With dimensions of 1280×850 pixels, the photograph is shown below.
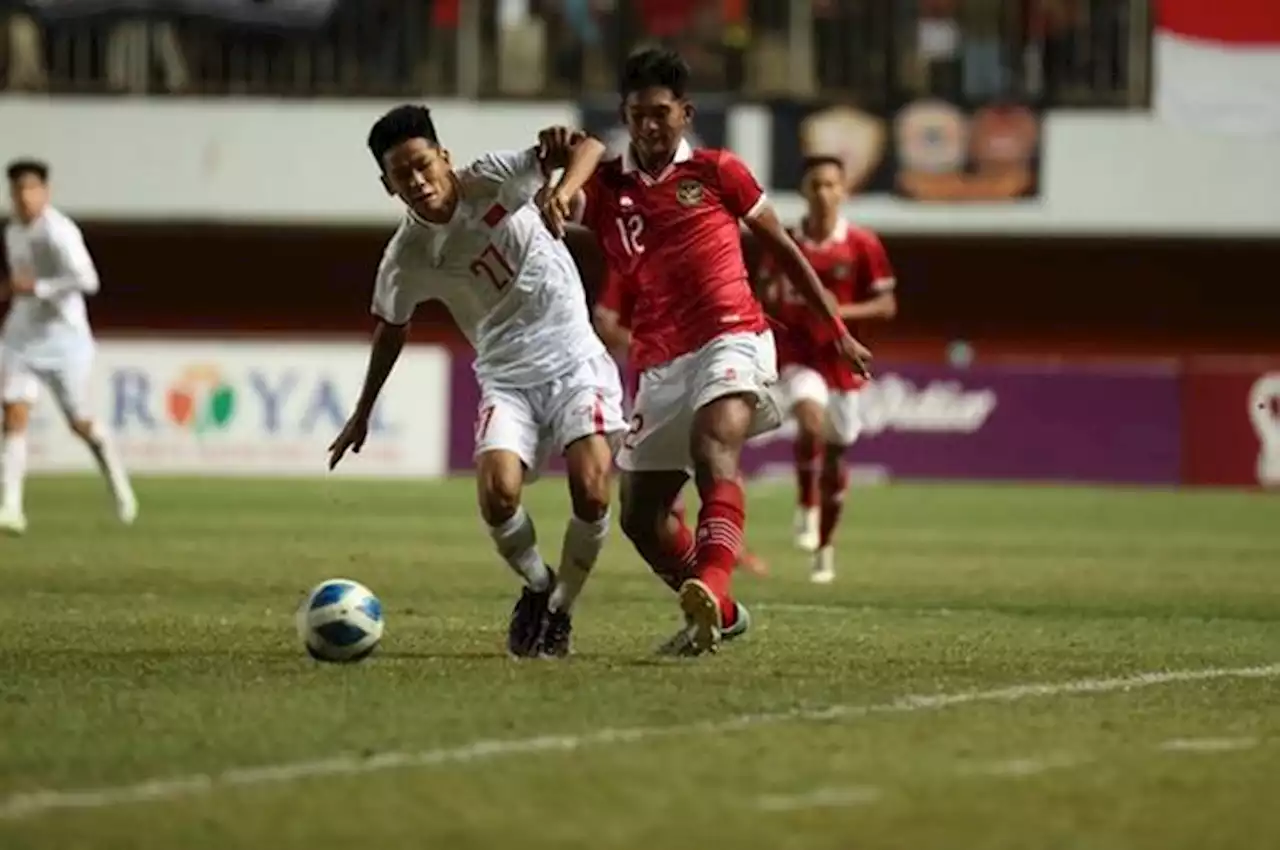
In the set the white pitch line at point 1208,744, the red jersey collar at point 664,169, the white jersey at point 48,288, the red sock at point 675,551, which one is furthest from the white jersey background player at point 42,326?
the white pitch line at point 1208,744

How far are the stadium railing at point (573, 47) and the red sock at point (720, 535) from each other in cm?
2161

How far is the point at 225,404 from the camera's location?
1099 inches

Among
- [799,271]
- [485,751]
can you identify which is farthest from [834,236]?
[485,751]

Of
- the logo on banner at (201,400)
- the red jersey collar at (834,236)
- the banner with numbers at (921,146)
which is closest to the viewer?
the red jersey collar at (834,236)

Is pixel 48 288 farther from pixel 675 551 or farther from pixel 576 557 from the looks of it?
pixel 576 557

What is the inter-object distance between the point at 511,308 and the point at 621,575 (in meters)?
5.63

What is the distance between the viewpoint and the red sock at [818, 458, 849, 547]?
16.6 m

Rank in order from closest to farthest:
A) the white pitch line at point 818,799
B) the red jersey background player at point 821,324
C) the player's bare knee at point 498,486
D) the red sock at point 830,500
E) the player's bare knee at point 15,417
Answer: the white pitch line at point 818,799
the player's bare knee at point 498,486
the red sock at point 830,500
the red jersey background player at point 821,324
the player's bare knee at point 15,417

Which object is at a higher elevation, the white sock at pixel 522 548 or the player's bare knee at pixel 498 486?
the player's bare knee at pixel 498 486

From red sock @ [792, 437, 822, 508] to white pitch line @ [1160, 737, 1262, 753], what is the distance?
930 cm

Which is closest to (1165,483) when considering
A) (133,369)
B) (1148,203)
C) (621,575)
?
(1148,203)

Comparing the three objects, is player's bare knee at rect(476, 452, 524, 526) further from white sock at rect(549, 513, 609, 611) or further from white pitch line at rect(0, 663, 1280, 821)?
white pitch line at rect(0, 663, 1280, 821)

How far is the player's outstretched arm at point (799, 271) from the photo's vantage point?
10.7 meters

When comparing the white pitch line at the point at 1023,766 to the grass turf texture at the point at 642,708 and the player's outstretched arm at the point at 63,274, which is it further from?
the player's outstretched arm at the point at 63,274
